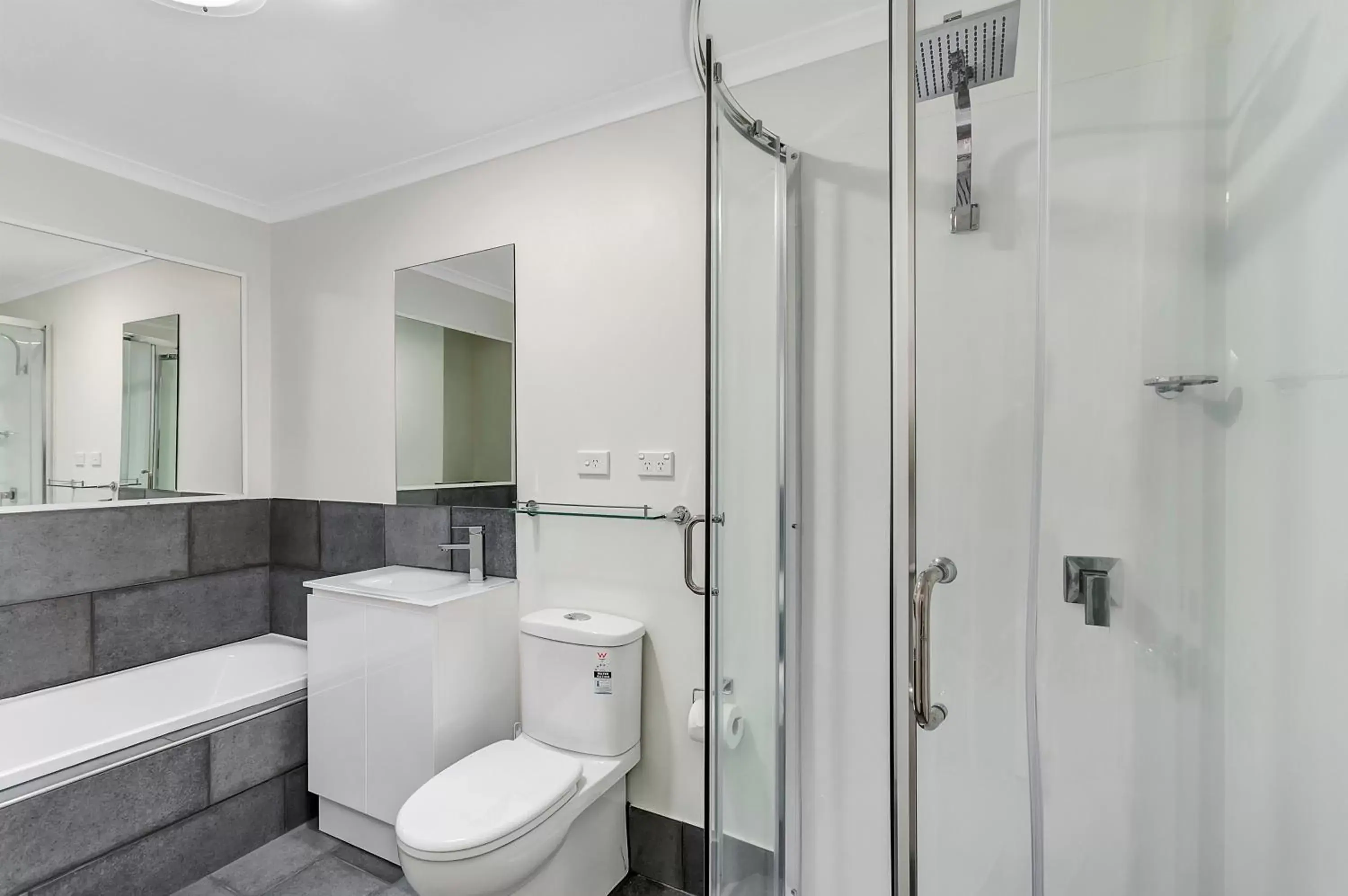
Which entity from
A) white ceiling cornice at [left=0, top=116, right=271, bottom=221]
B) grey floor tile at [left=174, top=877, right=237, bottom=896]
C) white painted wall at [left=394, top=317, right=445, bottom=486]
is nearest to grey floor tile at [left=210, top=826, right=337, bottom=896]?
grey floor tile at [left=174, top=877, right=237, bottom=896]

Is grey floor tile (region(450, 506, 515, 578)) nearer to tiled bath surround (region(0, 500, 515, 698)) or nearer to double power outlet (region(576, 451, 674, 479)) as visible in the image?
tiled bath surround (region(0, 500, 515, 698))

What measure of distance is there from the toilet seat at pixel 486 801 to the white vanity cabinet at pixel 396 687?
0.71ft

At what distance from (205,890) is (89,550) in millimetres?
1259

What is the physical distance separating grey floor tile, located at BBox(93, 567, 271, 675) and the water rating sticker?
1.88m

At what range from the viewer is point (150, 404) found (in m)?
2.51

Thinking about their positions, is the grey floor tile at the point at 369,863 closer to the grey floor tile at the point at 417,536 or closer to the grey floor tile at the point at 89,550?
the grey floor tile at the point at 417,536

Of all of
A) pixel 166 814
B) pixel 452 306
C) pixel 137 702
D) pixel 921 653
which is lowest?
pixel 166 814

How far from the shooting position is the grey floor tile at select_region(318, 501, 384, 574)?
2.48m

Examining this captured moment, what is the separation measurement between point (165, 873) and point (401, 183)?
242cm

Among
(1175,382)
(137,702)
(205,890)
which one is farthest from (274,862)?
(1175,382)

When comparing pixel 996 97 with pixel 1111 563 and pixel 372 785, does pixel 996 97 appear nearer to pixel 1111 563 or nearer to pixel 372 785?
pixel 1111 563

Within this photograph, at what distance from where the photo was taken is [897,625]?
823 millimetres

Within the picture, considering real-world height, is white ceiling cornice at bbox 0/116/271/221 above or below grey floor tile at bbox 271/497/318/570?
above

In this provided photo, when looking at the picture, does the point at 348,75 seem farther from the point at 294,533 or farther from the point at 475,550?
the point at 294,533
